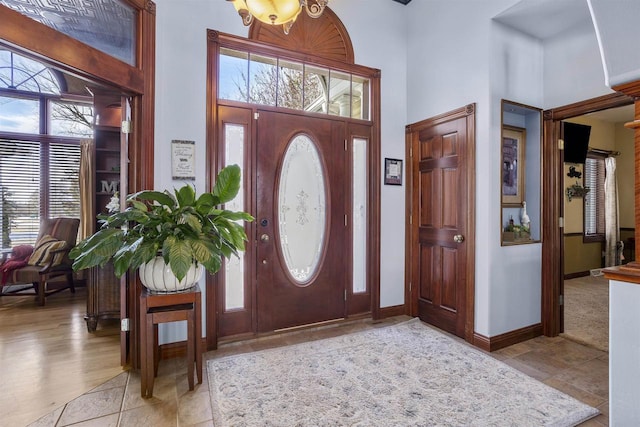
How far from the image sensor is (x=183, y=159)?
9.26ft

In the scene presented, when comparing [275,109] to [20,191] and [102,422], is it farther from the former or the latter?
[20,191]

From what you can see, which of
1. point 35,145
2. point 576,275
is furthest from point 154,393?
point 576,275

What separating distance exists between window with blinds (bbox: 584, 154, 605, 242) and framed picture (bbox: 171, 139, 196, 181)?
6.80 metres

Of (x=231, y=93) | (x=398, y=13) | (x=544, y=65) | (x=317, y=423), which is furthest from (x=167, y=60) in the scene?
(x=544, y=65)

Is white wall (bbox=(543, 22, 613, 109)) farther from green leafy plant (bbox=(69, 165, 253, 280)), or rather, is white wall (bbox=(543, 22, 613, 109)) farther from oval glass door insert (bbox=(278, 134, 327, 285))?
green leafy plant (bbox=(69, 165, 253, 280))

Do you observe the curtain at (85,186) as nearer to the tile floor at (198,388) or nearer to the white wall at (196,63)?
the white wall at (196,63)

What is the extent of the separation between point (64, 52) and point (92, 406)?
2.26 meters

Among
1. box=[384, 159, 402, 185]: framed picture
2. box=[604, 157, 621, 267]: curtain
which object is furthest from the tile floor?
box=[604, 157, 621, 267]: curtain

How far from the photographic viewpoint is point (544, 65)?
3318 mm

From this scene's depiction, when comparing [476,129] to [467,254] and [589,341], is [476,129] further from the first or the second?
[589,341]

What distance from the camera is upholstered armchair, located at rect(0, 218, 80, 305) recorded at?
4105 millimetres

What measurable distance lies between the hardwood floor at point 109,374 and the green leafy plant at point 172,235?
2.88 feet

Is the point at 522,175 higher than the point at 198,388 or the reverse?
higher

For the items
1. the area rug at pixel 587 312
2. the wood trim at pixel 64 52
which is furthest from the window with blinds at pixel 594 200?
the wood trim at pixel 64 52
